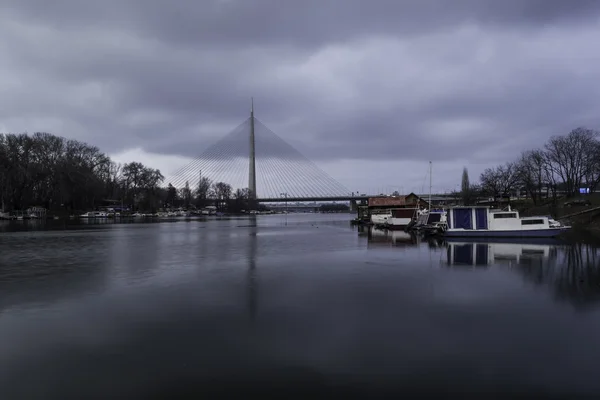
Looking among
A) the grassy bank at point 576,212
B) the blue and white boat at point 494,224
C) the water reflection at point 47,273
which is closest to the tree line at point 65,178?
the water reflection at point 47,273

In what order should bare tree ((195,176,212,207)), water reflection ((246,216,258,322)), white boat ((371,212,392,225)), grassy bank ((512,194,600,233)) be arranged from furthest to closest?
1. bare tree ((195,176,212,207))
2. white boat ((371,212,392,225))
3. grassy bank ((512,194,600,233))
4. water reflection ((246,216,258,322))

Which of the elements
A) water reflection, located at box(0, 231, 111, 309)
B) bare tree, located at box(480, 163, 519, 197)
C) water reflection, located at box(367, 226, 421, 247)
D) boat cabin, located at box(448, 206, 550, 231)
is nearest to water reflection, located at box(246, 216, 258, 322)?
water reflection, located at box(0, 231, 111, 309)

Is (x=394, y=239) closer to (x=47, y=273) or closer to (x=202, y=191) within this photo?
(x=47, y=273)

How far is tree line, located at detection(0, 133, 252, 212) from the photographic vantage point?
285ft

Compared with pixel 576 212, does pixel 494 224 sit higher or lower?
lower

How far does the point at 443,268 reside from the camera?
68.5ft

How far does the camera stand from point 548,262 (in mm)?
22703

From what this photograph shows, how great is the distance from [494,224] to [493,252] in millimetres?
11062

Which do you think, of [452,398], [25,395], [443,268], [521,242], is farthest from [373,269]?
[521,242]

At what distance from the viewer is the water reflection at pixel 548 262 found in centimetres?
1552

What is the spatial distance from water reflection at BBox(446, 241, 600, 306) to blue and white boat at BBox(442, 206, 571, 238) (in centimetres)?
276

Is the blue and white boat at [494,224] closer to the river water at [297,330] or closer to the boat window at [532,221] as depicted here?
the boat window at [532,221]

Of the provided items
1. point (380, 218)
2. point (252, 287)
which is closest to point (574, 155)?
point (380, 218)

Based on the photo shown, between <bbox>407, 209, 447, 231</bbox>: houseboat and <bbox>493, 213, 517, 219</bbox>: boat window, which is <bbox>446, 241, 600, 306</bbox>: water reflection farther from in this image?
<bbox>407, 209, 447, 231</bbox>: houseboat
